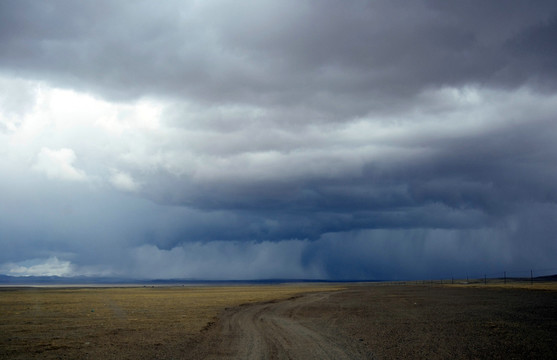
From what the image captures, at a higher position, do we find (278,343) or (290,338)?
(278,343)

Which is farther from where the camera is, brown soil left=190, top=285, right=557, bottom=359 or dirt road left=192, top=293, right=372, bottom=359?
brown soil left=190, top=285, right=557, bottom=359

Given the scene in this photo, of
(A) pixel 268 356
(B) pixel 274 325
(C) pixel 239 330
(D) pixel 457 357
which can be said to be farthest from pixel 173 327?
(D) pixel 457 357

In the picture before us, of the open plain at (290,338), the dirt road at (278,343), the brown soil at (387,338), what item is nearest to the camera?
the dirt road at (278,343)

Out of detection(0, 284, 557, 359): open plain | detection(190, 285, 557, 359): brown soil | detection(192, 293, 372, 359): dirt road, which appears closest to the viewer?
detection(192, 293, 372, 359): dirt road

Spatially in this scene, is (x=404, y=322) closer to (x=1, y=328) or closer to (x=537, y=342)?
(x=537, y=342)

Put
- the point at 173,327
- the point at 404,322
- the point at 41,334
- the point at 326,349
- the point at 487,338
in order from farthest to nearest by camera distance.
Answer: the point at 404,322, the point at 173,327, the point at 41,334, the point at 487,338, the point at 326,349

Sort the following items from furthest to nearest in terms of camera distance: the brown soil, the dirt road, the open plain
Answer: the open plain, the brown soil, the dirt road

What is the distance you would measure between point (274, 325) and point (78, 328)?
43.5 feet

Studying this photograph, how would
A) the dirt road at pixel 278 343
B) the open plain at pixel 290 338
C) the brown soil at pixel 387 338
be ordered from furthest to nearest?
the open plain at pixel 290 338 → the brown soil at pixel 387 338 → the dirt road at pixel 278 343

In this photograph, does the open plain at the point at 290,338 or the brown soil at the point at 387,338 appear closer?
the brown soil at the point at 387,338

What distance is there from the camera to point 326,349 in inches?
789

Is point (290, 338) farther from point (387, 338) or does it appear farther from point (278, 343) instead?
point (387, 338)

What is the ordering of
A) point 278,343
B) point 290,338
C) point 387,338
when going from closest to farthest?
point 278,343 < point 387,338 < point 290,338

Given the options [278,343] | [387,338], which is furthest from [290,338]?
[387,338]
